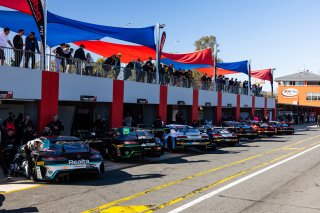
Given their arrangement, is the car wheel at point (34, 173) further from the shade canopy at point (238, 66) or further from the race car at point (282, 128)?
the shade canopy at point (238, 66)

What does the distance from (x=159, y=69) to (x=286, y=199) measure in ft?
59.0

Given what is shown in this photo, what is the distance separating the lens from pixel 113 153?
14562 mm

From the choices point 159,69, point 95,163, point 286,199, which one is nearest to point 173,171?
point 95,163

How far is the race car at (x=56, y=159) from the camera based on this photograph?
984 centimetres

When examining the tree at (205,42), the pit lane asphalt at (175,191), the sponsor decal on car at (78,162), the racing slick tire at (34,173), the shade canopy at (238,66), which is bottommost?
the pit lane asphalt at (175,191)

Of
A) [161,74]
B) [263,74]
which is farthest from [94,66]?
[263,74]

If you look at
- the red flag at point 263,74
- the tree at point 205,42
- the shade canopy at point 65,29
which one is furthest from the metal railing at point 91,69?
the tree at point 205,42

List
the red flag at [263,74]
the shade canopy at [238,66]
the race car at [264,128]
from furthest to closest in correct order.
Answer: the red flag at [263,74]
the shade canopy at [238,66]
the race car at [264,128]

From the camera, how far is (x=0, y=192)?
354 inches

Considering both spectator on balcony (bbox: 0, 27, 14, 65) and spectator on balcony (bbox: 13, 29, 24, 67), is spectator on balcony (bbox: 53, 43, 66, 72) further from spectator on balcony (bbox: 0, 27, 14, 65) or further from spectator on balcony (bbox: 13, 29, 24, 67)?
spectator on balcony (bbox: 0, 27, 14, 65)

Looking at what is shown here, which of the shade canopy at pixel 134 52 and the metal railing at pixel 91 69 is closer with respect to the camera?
the metal railing at pixel 91 69

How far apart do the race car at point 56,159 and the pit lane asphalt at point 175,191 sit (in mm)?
342

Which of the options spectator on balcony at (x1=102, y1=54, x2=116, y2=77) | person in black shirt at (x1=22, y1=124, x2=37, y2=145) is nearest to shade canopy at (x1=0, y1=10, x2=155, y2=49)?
spectator on balcony at (x1=102, y1=54, x2=116, y2=77)

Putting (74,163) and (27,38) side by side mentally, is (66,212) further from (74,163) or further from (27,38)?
(27,38)
